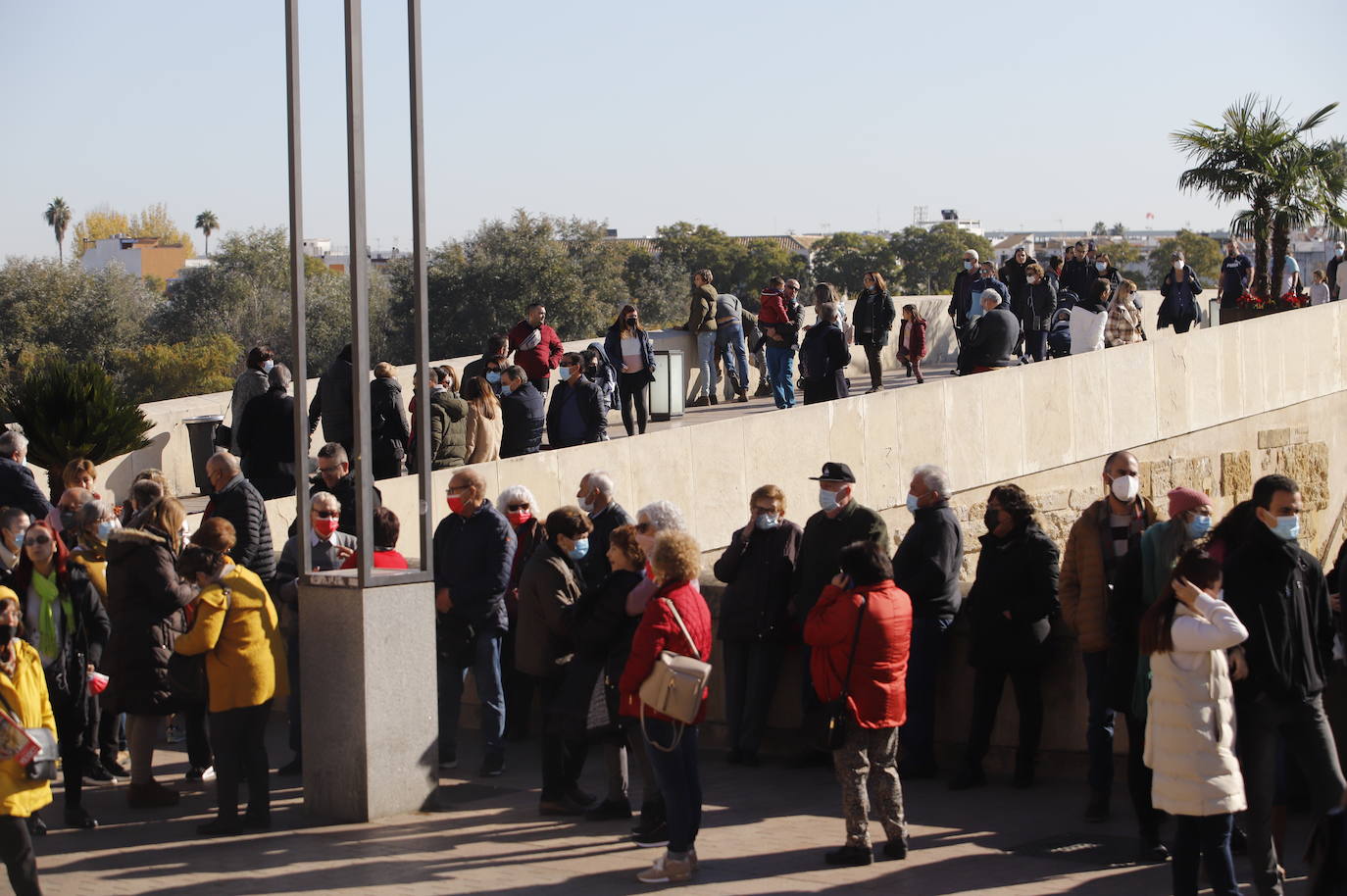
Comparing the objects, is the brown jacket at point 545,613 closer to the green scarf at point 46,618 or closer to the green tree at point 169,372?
the green scarf at point 46,618

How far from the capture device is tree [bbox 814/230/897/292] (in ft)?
305

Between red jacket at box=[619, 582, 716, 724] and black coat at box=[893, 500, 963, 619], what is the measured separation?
1.95 metres

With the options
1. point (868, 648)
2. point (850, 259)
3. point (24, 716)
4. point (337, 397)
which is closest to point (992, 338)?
point (337, 397)

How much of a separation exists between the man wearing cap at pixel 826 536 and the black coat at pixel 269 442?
593cm

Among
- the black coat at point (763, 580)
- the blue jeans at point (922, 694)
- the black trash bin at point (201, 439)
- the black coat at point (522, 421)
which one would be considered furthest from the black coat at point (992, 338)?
the blue jeans at point (922, 694)

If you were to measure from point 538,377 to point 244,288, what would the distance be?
50.8 metres

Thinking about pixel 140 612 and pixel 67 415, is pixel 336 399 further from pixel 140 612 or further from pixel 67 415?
pixel 140 612

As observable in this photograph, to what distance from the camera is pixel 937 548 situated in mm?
8852

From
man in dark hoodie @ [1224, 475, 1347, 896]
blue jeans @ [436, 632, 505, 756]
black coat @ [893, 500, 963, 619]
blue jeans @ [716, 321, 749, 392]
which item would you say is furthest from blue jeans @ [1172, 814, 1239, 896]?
blue jeans @ [716, 321, 749, 392]

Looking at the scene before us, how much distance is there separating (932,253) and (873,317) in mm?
76021

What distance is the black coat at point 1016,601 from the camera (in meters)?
8.36

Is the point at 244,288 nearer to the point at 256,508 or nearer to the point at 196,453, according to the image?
the point at 196,453

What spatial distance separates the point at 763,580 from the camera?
9188 millimetres

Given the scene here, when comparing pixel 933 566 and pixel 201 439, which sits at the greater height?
pixel 201 439
